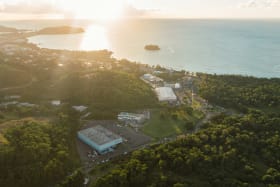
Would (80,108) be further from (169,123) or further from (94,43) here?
(94,43)

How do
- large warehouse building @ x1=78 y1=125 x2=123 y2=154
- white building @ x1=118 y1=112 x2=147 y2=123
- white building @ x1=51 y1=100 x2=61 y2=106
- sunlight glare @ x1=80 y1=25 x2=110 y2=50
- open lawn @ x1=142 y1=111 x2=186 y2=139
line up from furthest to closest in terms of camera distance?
sunlight glare @ x1=80 y1=25 x2=110 y2=50 → white building @ x1=51 y1=100 x2=61 y2=106 → white building @ x1=118 y1=112 x2=147 y2=123 → open lawn @ x1=142 y1=111 x2=186 y2=139 → large warehouse building @ x1=78 y1=125 x2=123 y2=154

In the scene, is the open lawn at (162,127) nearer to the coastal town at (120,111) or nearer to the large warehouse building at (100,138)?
the coastal town at (120,111)

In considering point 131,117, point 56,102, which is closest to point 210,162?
point 131,117

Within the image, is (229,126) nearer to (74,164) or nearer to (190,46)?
(74,164)

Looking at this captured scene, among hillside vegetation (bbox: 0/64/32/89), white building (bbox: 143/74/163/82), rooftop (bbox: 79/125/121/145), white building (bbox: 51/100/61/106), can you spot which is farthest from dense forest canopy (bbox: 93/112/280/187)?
hillside vegetation (bbox: 0/64/32/89)

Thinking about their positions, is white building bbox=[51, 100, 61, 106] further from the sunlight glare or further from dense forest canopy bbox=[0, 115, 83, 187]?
the sunlight glare

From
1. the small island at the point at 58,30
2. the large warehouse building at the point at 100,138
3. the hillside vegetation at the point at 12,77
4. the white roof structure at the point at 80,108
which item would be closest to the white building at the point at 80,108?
the white roof structure at the point at 80,108

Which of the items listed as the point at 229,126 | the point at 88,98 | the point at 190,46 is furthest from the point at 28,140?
the point at 190,46

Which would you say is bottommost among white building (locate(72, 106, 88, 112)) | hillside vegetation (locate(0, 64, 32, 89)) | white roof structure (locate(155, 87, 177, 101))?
white building (locate(72, 106, 88, 112))
